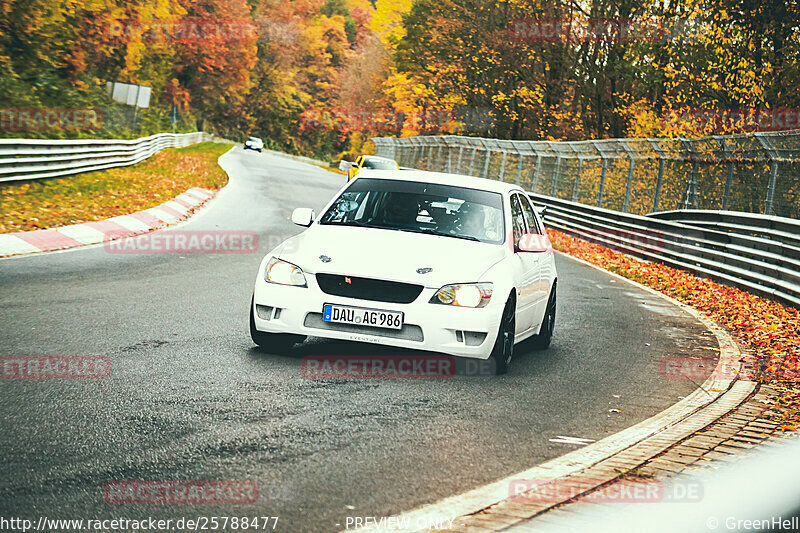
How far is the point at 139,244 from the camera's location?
618 inches

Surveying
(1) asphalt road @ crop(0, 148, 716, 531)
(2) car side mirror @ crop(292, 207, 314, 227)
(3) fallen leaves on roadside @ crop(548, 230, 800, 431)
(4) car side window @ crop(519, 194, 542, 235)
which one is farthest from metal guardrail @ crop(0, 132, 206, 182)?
(4) car side window @ crop(519, 194, 542, 235)

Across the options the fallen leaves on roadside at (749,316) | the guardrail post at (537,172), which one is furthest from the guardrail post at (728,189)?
the guardrail post at (537,172)

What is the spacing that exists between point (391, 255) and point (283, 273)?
0.87 meters

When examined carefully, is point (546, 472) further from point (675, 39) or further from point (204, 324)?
point (675, 39)

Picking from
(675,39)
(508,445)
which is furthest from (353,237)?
(675,39)

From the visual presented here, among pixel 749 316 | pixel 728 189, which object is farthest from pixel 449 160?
pixel 749 316

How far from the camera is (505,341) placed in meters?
8.03

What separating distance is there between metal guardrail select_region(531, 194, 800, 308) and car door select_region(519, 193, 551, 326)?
533cm

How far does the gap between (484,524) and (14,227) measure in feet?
42.4

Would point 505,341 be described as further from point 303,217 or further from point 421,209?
point 303,217

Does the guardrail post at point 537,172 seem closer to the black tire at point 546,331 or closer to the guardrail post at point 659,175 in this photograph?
the guardrail post at point 659,175

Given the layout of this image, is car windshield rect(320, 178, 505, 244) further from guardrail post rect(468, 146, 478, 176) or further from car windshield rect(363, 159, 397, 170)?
guardrail post rect(468, 146, 478, 176)

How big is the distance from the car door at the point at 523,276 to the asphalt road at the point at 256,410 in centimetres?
43

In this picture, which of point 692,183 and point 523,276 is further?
point 692,183
